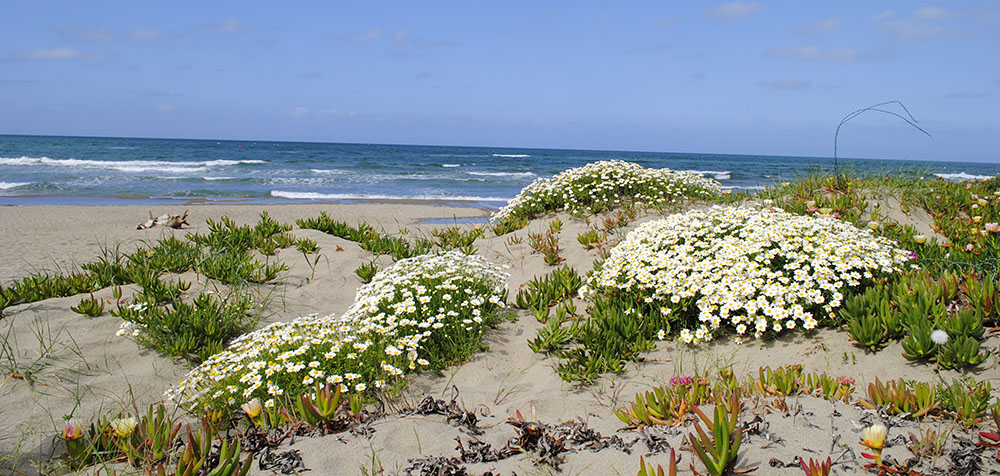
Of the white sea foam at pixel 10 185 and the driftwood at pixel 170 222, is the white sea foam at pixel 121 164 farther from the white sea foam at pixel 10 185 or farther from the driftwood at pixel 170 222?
the driftwood at pixel 170 222

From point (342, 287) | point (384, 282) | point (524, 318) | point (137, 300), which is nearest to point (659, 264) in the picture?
point (524, 318)

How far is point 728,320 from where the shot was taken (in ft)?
16.3

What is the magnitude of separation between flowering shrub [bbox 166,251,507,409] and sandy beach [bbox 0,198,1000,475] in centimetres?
23

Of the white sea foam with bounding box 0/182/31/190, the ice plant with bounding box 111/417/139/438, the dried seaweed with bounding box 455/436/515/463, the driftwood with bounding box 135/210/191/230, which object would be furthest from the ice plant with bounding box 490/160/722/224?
the white sea foam with bounding box 0/182/31/190

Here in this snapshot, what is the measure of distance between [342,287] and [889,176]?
8.16m

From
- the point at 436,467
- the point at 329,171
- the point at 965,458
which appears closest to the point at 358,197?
the point at 329,171

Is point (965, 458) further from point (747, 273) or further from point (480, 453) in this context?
point (747, 273)

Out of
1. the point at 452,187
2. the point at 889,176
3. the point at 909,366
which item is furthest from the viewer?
the point at 452,187

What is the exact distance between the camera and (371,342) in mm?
4289

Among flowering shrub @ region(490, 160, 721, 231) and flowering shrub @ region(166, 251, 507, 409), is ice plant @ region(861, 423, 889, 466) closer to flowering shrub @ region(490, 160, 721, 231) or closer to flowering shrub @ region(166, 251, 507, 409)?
flowering shrub @ region(166, 251, 507, 409)

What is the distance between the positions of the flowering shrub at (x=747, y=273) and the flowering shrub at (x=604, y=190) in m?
3.68

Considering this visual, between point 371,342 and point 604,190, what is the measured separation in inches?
238

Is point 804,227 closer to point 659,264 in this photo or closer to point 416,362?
point 659,264

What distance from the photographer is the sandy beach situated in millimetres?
2975
